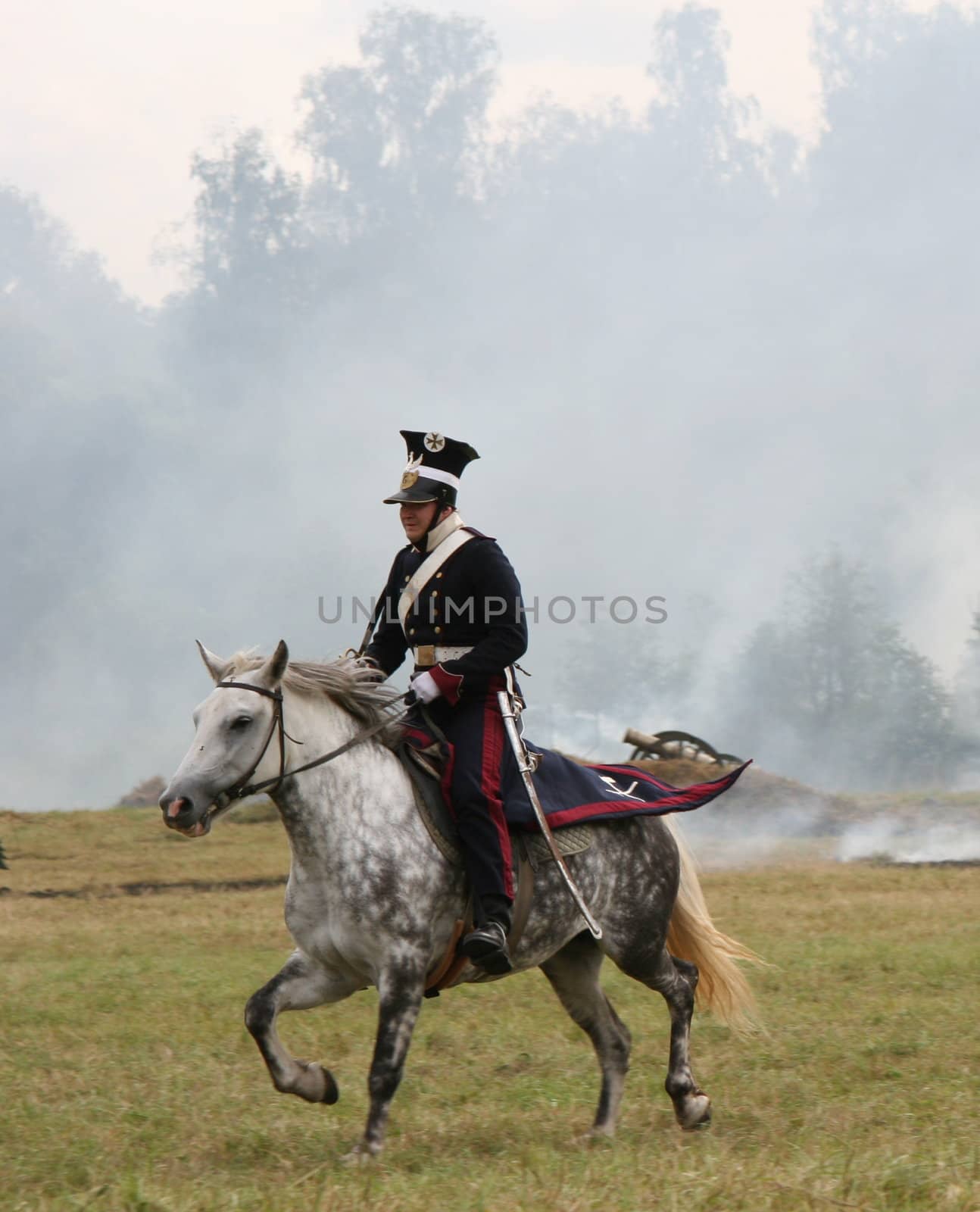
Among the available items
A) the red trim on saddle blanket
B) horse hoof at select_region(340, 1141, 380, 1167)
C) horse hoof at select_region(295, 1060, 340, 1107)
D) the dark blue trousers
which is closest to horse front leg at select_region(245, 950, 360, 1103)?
horse hoof at select_region(295, 1060, 340, 1107)

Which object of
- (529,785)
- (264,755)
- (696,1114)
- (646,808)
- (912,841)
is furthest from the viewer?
(912,841)

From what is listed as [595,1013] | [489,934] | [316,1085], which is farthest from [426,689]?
[595,1013]

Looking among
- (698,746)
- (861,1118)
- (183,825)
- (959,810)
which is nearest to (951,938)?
(861,1118)

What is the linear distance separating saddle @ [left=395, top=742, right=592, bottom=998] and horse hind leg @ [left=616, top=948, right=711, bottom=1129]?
993 mm

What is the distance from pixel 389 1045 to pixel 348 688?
5.48 feet

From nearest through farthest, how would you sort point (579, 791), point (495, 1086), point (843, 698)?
point (579, 791), point (495, 1086), point (843, 698)

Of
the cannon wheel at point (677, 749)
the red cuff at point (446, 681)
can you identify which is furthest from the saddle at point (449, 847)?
the cannon wheel at point (677, 749)

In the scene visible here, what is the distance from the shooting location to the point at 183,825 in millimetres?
6512

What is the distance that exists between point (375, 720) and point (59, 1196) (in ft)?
8.33

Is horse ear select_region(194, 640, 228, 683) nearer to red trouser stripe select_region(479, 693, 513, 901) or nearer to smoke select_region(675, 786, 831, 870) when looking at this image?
red trouser stripe select_region(479, 693, 513, 901)

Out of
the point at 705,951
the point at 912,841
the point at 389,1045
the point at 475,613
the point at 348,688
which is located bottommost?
the point at 389,1045

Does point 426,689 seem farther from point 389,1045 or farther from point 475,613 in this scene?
point 389,1045

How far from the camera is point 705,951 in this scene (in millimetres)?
8625

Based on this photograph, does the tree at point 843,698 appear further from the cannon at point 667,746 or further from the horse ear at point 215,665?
the horse ear at point 215,665
